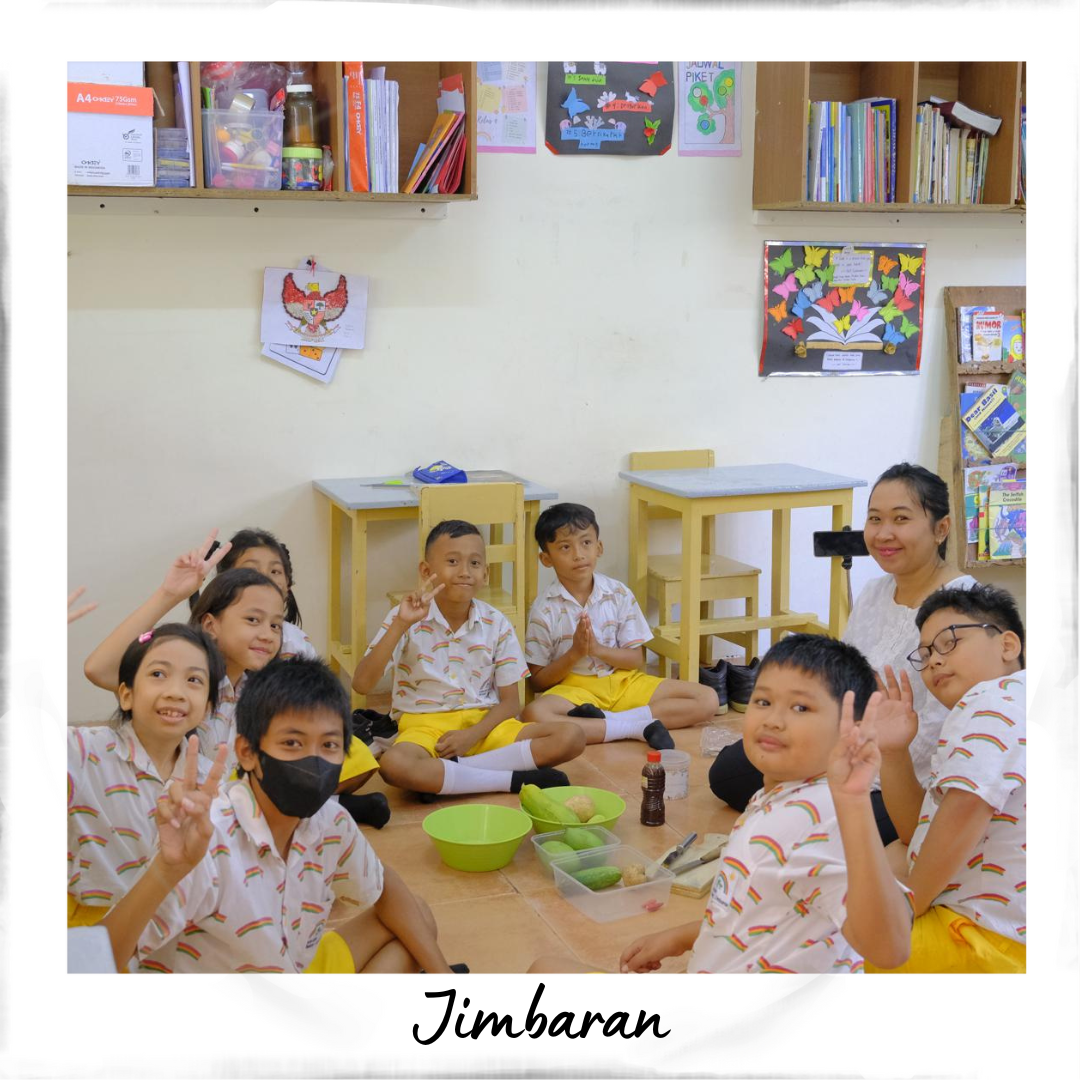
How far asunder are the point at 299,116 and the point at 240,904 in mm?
2459

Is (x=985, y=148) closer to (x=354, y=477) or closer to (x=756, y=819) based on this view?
(x=354, y=477)

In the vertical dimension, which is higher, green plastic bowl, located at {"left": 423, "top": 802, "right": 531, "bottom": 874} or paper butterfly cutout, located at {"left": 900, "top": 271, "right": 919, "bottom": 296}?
paper butterfly cutout, located at {"left": 900, "top": 271, "right": 919, "bottom": 296}

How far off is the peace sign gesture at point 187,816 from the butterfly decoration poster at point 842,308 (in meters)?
3.11

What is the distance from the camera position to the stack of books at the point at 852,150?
3.77 meters

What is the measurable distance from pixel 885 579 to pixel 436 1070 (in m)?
1.56

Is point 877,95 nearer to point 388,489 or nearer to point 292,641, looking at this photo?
point 388,489

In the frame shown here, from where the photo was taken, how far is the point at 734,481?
366 cm

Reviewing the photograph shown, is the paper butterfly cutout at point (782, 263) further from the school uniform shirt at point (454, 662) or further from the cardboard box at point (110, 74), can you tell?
the cardboard box at point (110, 74)

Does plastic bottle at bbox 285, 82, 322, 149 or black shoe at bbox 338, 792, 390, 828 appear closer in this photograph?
black shoe at bbox 338, 792, 390, 828

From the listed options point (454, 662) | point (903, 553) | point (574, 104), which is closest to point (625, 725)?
point (454, 662)

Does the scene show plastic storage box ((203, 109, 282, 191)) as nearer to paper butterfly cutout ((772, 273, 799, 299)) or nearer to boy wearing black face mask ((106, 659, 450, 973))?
paper butterfly cutout ((772, 273, 799, 299))

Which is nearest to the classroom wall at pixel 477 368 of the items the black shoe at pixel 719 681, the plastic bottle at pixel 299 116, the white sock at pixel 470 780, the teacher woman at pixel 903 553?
the plastic bottle at pixel 299 116

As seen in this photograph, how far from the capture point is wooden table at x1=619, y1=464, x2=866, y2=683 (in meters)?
3.55

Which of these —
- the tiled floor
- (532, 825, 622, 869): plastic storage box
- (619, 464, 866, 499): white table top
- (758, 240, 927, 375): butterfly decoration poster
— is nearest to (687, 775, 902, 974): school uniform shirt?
the tiled floor
